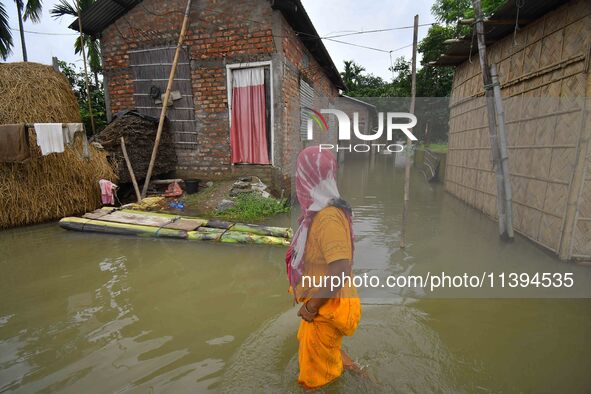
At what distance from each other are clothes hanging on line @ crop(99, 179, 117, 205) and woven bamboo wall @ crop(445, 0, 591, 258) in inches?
288

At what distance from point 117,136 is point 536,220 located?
772 centimetres

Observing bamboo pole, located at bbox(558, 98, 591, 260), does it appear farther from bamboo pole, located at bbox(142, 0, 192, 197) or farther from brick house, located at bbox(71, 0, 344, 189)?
bamboo pole, located at bbox(142, 0, 192, 197)

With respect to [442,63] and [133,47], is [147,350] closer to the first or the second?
[133,47]

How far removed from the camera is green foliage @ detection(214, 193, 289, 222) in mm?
5871

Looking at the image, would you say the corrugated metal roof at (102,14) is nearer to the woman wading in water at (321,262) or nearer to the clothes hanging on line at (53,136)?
the clothes hanging on line at (53,136)

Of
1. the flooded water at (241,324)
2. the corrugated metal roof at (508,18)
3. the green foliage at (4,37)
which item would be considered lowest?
the flooded water at (241,324)

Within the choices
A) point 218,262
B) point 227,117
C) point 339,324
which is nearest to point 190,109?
point 227,117

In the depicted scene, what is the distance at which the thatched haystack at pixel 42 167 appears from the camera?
552 cm

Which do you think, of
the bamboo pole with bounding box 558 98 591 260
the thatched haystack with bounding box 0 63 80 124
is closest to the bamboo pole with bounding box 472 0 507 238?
the bamboo pole with bounding box 558 98 591 260

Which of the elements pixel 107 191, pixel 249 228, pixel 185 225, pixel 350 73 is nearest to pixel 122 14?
pixel 107 191

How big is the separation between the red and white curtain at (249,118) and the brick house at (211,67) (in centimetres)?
4

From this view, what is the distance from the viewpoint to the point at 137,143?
6.89 m

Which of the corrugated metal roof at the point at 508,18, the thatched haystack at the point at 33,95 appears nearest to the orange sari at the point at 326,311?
the corrugated metal roof at the point at 508,18

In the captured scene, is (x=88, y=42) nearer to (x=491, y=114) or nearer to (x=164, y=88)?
(x=164, y=88)
